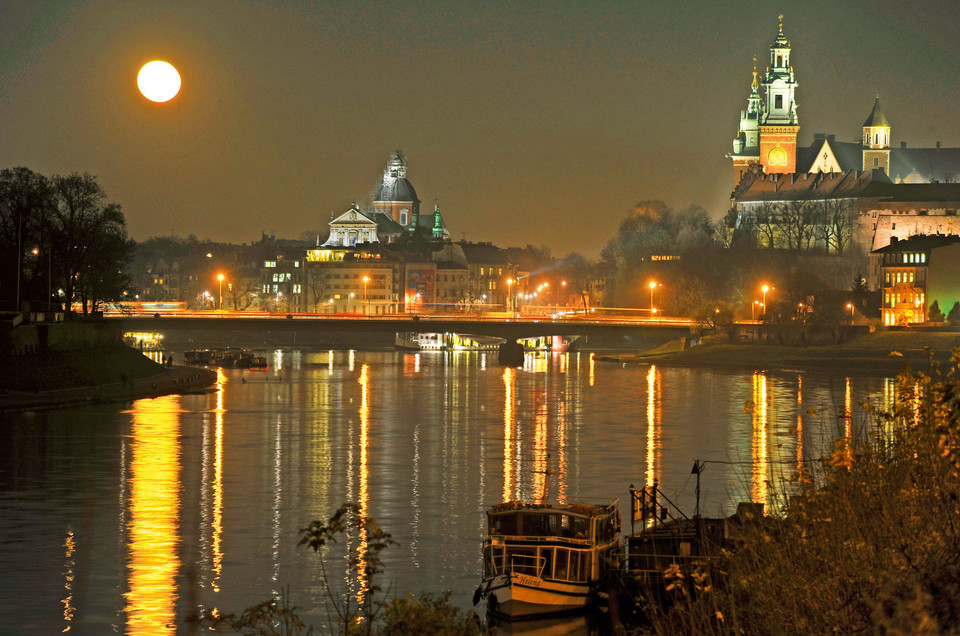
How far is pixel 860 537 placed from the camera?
1158 cm

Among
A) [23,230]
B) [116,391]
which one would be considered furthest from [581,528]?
[23,230]

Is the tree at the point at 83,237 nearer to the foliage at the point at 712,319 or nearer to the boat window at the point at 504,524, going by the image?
the foliage at the point at 712,319

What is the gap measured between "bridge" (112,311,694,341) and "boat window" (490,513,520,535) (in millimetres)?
55254

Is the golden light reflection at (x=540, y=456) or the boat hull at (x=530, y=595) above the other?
the golden light reflection at (x=540, y=456)

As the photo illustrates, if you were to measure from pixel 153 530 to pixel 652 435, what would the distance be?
2098 centimetres

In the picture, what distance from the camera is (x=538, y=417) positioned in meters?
50.2

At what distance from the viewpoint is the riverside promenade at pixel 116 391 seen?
51.7 meters

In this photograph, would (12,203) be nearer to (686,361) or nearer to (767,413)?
(767,413)

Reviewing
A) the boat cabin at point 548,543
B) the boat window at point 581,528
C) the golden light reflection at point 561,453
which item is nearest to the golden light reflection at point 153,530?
the boat cabin at point 548,543

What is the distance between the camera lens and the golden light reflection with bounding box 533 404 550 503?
30.7m

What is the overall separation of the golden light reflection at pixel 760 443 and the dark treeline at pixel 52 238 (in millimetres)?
31671

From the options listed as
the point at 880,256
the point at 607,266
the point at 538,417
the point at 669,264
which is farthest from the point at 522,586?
the point at 607,266

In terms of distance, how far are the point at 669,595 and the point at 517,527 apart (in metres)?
2.93

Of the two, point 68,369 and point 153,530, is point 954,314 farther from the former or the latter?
point 153,530
